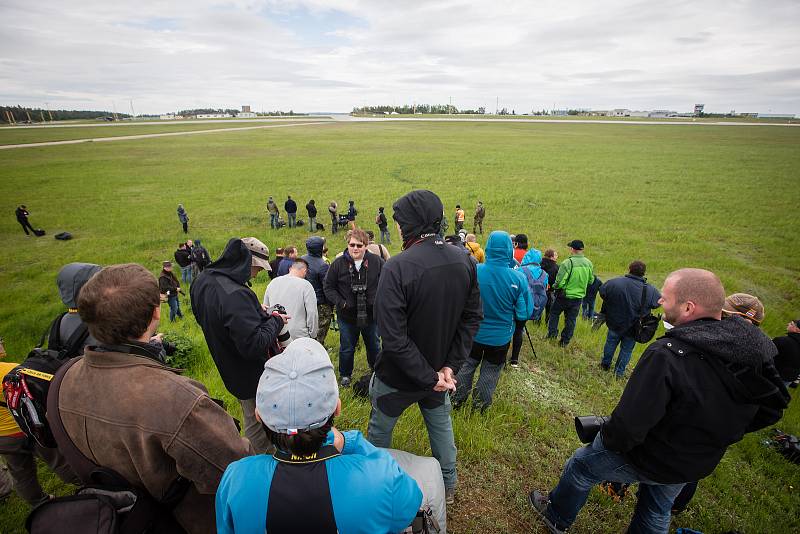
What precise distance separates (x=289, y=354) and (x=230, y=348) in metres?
1.90

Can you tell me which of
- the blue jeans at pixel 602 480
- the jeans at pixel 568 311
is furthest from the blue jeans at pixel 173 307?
the blue jeans at pixel 602 480

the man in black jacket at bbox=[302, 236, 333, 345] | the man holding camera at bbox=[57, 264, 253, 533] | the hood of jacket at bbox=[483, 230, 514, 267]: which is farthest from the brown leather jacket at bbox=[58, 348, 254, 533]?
the man in black jacket at bbox=[302, 236, 333, 345]

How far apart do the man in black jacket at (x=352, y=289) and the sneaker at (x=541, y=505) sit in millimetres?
2486

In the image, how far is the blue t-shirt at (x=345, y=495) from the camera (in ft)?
4.91

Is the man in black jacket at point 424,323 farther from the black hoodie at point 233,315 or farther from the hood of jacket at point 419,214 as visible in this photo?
the black hoodie at point 233,315

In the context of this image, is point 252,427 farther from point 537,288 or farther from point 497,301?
point 537,288

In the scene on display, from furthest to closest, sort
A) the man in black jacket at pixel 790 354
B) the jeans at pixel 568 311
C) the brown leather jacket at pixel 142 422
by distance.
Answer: the jeans at pixel 568 311 → the man in black jacket at pixel 790 354 → the brown leather jacket at pixel 142 422

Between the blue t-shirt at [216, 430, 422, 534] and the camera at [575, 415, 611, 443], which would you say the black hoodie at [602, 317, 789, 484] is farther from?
the blue t-shirt at [216, 430, 422, 534]

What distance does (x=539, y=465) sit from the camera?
3.74m

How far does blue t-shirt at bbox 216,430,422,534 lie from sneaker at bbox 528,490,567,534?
203 cm

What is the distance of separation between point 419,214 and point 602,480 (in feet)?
8.18

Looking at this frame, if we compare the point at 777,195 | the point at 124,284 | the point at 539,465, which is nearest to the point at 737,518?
the point at 539,465

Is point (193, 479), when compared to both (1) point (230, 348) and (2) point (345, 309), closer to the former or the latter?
(1) point (230, 348)

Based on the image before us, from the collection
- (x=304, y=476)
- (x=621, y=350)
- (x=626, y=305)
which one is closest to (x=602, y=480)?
(x=304, y=476)
